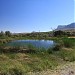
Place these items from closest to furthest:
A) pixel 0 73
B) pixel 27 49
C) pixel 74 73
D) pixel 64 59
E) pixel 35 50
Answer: pixel 0 73 < pixel 74 73 < pixel 64 59 < pixel 35 50 < pixel 27 49

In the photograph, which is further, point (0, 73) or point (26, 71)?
point (26, 71)

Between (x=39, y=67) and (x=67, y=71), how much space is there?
65.0 inches

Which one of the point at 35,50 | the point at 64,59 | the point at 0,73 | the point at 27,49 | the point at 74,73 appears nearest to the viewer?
the point at 0,73

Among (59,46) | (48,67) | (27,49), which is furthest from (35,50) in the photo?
(48,67)

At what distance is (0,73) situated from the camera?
10.7 meters

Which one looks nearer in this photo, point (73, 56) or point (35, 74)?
point (35, 74)

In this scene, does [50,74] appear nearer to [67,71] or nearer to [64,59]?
[67,71]

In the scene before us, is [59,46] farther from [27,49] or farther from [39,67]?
[39,67]

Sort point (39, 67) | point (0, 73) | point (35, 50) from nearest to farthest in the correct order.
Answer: point (0, 73), point (39, 67), point (35, 50)

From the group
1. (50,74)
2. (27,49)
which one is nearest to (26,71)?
(50,74)

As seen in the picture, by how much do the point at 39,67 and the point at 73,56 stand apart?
5.16 metres

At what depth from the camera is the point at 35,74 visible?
36.7 feet

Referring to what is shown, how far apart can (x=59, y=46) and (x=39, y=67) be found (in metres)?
11.2

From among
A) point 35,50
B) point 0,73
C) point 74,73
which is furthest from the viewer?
point 35,50
